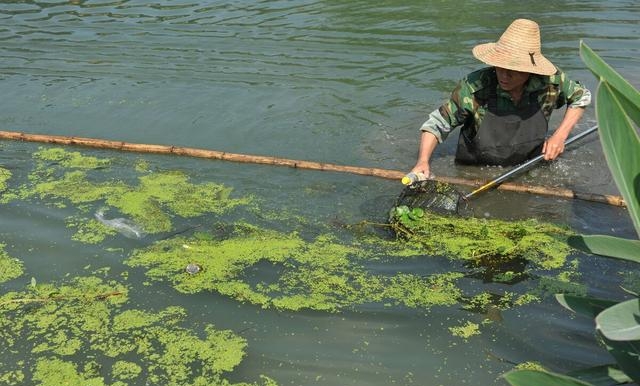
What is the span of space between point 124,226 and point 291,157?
161 cm

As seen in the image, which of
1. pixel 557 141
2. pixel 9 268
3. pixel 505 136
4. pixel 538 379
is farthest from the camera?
pixel 505 136

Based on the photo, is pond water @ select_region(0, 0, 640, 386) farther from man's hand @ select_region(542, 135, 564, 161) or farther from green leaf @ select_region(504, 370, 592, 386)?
green leaf @ select_region(504, 370, 592, 386)

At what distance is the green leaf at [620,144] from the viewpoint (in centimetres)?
137

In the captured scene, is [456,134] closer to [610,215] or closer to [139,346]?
[610,215]

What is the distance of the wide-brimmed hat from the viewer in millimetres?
4043

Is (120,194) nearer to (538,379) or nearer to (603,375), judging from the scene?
(603,375)

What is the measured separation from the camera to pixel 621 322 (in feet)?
4.42

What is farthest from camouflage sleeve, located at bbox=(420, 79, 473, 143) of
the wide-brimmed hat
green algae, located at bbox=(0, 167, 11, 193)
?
green algae, located at bbox=(0, 167, 11, 193)

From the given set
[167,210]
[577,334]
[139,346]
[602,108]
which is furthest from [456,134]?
[602,108]

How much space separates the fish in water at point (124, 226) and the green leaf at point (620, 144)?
120 inches

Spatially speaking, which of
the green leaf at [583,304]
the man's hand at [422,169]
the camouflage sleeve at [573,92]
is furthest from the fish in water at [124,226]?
the green leaf at [583,304]

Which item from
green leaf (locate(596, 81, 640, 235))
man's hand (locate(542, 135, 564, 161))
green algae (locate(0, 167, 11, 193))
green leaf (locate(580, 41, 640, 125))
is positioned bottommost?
green algae (locate(0, 167, 11, 193))

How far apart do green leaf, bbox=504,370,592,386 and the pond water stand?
1.39 m

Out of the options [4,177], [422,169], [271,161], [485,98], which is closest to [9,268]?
[4,177]
